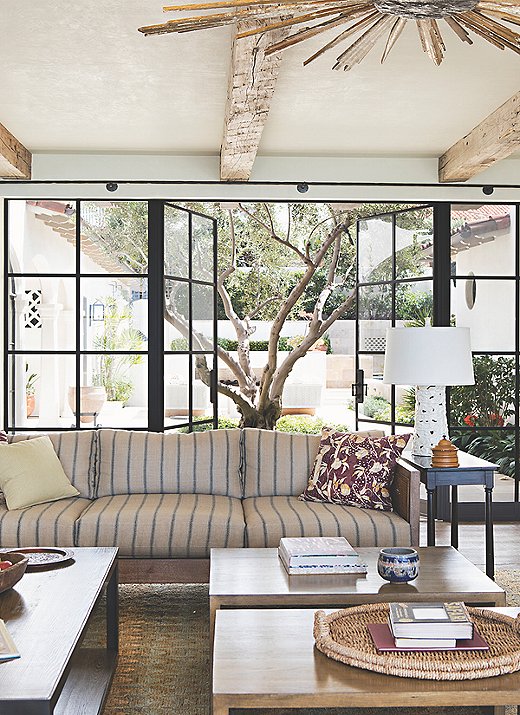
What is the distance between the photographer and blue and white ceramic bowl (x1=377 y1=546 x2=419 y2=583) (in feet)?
10.0

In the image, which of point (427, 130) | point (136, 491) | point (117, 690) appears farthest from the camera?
point (427, 130)

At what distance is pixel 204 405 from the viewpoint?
6.32m

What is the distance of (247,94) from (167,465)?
1.99 meters

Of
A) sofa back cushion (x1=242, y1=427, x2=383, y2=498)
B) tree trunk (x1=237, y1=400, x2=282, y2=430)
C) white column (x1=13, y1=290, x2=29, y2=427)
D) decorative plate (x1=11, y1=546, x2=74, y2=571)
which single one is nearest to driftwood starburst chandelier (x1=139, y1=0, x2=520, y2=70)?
decorative plate (x1=11, y1=546, x2=74, y2=571)

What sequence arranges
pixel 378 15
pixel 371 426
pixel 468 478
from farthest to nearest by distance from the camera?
pixel 371 426, pixel 468 478, pixel 378 15

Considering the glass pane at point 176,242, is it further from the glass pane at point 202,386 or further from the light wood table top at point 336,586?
the light wood table top at point 336,586

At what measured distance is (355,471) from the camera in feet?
14.5

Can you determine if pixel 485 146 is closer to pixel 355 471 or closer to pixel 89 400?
pixel 355 471

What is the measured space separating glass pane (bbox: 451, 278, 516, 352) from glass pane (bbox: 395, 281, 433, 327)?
213 millimetres

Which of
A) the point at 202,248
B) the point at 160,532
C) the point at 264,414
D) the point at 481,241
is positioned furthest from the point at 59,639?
the point at 264,414

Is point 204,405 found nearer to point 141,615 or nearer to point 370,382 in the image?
point 370,382

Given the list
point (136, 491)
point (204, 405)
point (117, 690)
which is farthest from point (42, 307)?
point (117, 690)

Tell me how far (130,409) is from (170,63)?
2.78m

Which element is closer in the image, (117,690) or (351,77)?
(117,690)
